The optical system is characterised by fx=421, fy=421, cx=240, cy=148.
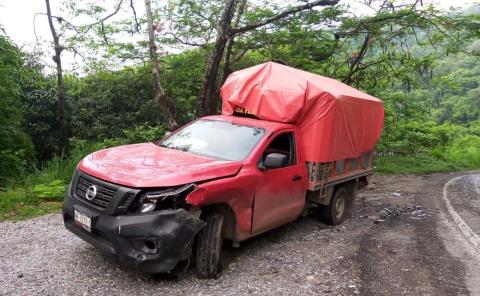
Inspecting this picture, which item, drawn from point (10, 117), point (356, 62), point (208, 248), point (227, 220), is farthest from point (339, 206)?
point (10, 117)

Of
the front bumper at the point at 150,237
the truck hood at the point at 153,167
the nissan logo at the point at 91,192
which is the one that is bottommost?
the front bumper at the point at 150,237

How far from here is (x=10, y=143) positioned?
1109 centimetres

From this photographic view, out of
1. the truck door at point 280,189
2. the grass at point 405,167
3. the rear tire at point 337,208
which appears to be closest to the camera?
the truck door at point 280,189

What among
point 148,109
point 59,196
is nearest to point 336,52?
point 148,109

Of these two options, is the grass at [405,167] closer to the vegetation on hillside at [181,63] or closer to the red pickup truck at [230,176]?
the vegetation on hillside at [181,63]

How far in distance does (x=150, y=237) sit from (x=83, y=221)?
2.82ft

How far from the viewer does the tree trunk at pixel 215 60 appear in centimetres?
988

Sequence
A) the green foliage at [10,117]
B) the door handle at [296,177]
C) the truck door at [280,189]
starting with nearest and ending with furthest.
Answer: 1. the truck door at [280,189]
2. the door handle at [296,177]
3. the green foliage at [10,117]

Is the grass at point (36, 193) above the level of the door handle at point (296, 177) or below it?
below

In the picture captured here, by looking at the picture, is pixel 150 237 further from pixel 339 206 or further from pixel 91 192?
pixel 339 206

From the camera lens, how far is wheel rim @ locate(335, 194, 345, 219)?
7488mm

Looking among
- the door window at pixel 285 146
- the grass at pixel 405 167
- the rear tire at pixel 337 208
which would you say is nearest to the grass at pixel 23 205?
the door window at pixel 285 146

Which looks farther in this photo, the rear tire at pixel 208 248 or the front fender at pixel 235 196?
the rear tire at pixel 208 248

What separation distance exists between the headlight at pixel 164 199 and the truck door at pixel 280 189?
1211 mm
